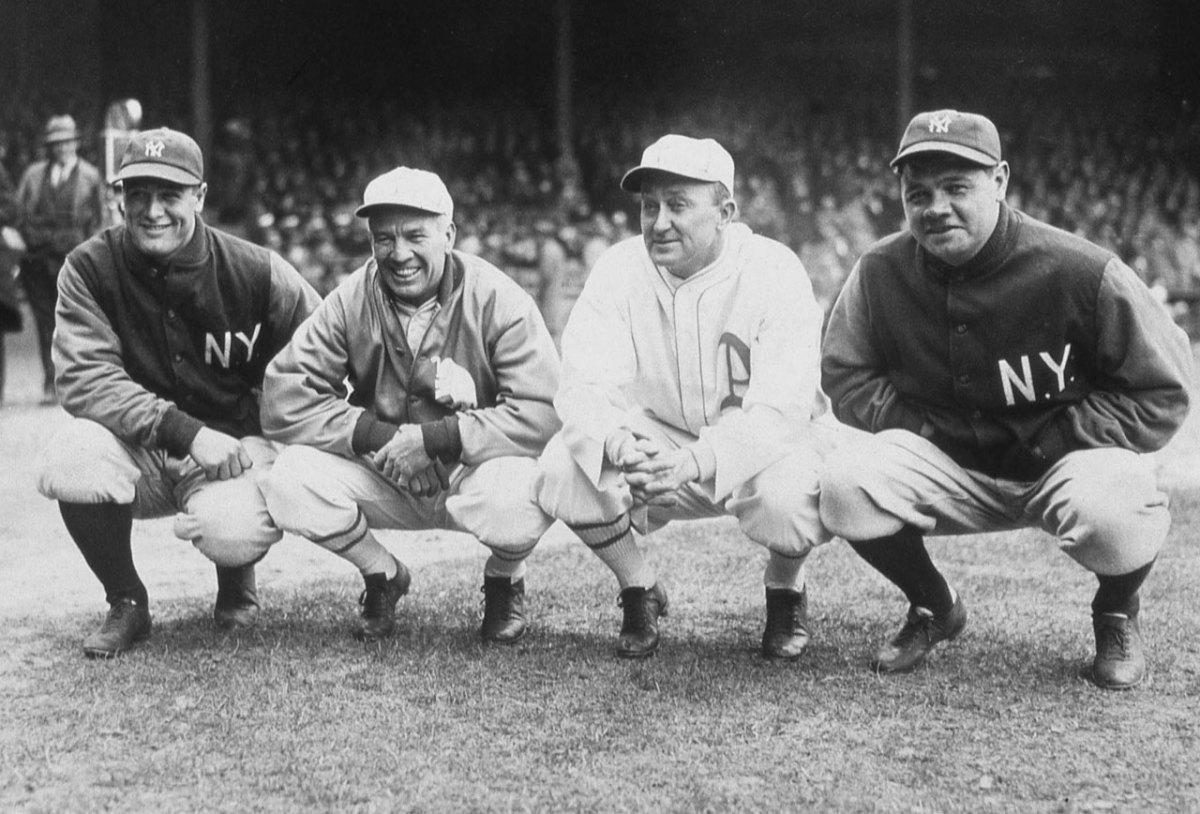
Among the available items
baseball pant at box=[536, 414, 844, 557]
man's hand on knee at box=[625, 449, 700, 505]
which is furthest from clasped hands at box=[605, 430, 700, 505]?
baseball pant at box=[536, 414, 844, 557]

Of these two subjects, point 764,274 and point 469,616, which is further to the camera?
point 469,616

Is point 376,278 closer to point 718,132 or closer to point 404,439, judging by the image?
point 404,439

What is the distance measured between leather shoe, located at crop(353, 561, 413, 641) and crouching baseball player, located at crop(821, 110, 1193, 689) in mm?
1468

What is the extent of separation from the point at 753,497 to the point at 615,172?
16330mm

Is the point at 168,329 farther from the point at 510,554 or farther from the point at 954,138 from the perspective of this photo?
the point at 954,138

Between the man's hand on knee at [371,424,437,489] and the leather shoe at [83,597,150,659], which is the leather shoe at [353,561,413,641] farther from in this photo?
the leather shoe at [83,597,150,659]

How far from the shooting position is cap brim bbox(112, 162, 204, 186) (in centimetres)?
491

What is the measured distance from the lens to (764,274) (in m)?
4.79

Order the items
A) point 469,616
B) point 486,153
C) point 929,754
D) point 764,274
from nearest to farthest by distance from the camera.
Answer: point 929,754 → point 764,274 → point 469,616 → point 486,153

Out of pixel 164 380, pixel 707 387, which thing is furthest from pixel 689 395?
pixel 164 380

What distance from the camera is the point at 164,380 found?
16.8ft

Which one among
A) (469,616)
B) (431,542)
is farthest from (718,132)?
(469,616)

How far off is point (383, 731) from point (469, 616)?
51.4 inches

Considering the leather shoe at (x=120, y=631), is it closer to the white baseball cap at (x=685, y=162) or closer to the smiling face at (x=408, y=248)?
the smiling face at (x=408, y=248)
